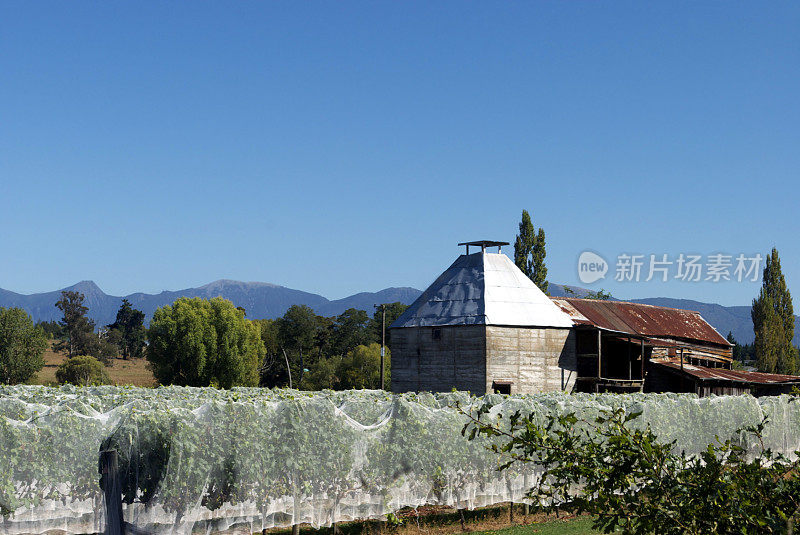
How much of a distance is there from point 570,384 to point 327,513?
88.1 feet

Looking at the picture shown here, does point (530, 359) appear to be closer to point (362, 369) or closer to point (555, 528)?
point (555, 528)

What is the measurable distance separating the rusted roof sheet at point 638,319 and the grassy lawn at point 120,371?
5022cm

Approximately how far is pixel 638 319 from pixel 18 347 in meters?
55.1

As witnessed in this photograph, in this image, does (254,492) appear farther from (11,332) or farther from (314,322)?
(314,322)

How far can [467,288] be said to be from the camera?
4094 centimetres

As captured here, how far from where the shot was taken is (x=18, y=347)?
70.4 m

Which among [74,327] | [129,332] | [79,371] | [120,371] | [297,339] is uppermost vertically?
[74,327]

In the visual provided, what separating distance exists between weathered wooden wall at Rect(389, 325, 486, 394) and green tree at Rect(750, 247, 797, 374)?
45175 millimetres

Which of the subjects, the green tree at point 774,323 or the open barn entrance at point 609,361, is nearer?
the open barn entrance at point 609,361

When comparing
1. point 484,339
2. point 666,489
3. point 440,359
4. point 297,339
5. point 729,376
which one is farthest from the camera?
→ point 297,339

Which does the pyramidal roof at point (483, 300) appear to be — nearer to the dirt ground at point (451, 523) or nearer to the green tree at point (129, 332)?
the dirt ground at point (451, 523)

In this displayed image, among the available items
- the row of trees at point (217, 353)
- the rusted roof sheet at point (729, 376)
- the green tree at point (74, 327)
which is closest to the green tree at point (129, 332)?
the green tree at point (74, 327)

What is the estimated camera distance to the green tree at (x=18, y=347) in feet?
227

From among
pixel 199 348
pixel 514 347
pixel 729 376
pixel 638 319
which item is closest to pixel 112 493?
pixel 514 347
